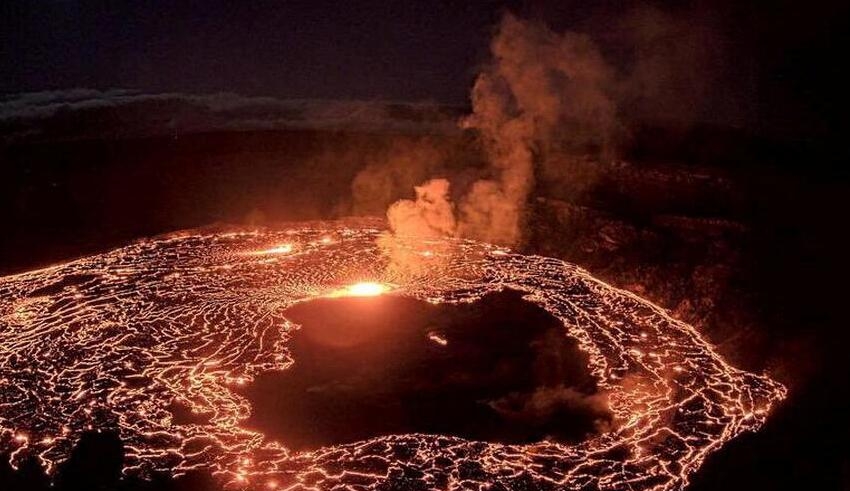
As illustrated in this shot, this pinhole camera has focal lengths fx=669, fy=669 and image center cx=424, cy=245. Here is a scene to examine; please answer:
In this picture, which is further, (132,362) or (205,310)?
(205,310)

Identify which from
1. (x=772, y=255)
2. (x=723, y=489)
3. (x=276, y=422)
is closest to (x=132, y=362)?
(x=276, y=422)

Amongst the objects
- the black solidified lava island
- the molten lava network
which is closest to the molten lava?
the molten lava network

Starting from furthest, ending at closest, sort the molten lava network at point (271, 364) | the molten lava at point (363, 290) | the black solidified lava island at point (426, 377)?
the molten lava at point (363, 290)
the black solidified lava island at point (426, 377)
the molten lava network at point (271, 364)

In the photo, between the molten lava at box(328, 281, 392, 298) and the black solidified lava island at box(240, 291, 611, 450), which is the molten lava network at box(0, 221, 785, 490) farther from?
the black solidified lava island at box(240, 291, 611, 450)

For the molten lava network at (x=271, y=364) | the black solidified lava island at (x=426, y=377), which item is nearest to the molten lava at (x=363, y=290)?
the molten lava network at (x=271, y=364)

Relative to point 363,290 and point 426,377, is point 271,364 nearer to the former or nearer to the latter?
point 426,377

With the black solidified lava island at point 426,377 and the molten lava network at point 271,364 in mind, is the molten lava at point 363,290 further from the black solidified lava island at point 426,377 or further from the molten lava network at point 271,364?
the black solidified lava island at point 426,377

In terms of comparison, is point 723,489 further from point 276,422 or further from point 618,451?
point 276,422

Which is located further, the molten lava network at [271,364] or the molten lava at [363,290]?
the molten lava at [363,290]
